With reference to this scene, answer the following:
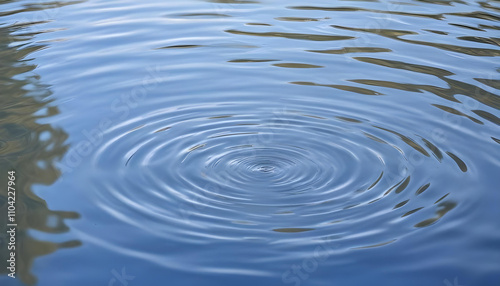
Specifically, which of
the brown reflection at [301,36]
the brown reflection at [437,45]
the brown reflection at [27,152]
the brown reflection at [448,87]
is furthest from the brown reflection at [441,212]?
the brown reflection at [301,36]

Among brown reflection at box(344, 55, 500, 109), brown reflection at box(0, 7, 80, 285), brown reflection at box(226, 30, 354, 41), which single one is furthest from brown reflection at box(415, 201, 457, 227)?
brown reflection at box(226, 30, 354, 41)

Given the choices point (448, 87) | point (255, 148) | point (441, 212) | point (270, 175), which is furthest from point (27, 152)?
point (448, 87)

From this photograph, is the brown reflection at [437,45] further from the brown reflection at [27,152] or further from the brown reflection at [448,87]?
the brown reflection at [27,152]

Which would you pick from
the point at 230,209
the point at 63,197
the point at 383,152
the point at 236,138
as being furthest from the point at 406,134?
the point at 63,197

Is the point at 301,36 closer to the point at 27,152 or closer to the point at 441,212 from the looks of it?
the point at 27,152

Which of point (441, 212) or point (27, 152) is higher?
point (441, 212)

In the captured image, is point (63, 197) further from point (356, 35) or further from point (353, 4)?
point (353, 4)
